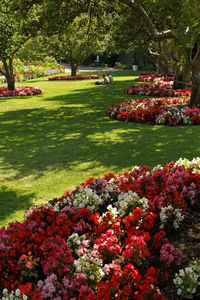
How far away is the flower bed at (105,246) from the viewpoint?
2.86 meters

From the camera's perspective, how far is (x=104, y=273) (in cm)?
309


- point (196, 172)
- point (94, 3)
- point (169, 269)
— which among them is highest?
point (94, 3)

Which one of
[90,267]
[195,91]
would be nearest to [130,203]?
[90,267]

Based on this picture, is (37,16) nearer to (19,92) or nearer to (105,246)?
(105,246)

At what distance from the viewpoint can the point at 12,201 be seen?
5.50 meters

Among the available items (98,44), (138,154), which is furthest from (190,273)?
(98,44)

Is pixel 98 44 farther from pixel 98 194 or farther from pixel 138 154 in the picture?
pixel 98 194

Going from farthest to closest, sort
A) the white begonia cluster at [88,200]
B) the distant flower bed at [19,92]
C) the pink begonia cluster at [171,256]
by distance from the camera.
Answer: the distant flower bed at [19,92], the white begonia cluster at [88,200], the pink begonia cluster at [171,256]

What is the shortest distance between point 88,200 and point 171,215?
1.22 meters

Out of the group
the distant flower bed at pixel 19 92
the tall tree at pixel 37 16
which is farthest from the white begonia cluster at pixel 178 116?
the distant flower bed at pixel 19 92

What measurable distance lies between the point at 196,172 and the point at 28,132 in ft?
23.9

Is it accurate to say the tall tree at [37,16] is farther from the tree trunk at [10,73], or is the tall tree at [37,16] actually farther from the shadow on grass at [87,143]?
the tree trunk at [10,73]

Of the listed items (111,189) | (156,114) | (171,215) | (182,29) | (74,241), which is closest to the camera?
(74,241)

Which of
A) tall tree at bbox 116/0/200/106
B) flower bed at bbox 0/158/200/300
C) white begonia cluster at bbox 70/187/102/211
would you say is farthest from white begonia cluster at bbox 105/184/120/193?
tall tree at bbox 116/0/200/106
